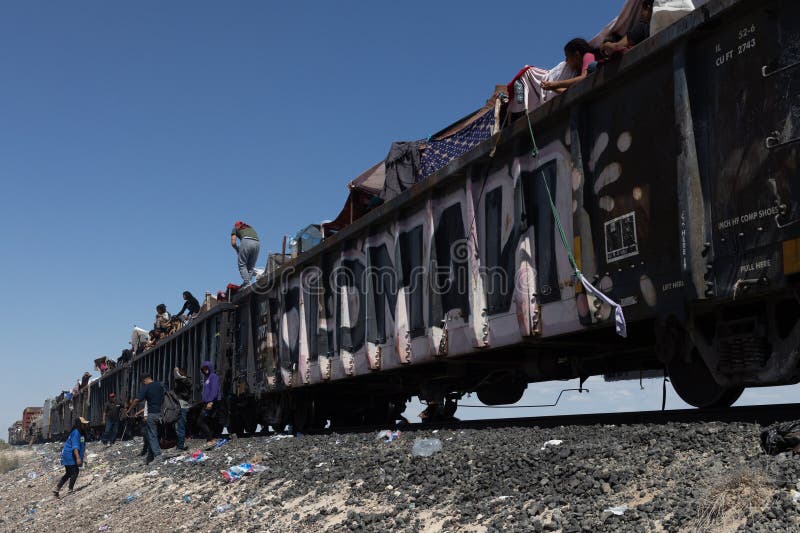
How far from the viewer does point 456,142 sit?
31.0 ft

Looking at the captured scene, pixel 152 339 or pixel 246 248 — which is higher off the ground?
pixel 246 248

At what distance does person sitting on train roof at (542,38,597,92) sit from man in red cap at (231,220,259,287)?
33.3ft

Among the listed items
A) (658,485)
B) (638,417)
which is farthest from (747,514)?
(638,417)

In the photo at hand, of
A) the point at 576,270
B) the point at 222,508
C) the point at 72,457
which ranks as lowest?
the point at 222,508

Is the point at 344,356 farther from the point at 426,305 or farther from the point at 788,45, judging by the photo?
the point at 788,45

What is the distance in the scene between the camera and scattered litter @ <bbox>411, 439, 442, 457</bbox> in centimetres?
658

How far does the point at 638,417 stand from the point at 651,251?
1.71 m

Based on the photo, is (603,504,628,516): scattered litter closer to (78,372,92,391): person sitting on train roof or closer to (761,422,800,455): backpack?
(761,422,800,455): backpack

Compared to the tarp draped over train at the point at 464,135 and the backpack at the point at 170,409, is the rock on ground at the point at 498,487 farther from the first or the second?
the backpack at the point at 170,409

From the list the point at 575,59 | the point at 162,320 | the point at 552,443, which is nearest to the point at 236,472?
the point at 552,443

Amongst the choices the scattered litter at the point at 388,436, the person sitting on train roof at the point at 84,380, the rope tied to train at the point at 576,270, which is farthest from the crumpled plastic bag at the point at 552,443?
the person sitting on train roof at the point at 84,380

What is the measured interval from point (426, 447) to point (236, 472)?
274 cm

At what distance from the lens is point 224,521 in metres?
6.50

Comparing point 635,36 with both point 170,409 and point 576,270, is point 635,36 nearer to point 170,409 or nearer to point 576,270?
point 576,270
